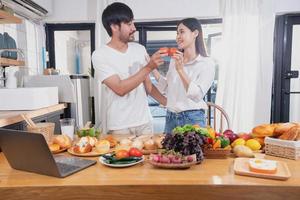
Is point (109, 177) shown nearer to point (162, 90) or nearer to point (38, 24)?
point (162, 90)

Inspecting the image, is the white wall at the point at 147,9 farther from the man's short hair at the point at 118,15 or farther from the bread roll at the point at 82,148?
the bread roll at the point at 82,148

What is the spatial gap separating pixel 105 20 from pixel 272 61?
2.04 m

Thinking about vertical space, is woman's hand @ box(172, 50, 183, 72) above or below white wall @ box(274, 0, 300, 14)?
below

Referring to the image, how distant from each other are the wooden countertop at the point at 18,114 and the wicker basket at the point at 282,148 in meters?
1.52

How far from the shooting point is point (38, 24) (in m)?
3.23

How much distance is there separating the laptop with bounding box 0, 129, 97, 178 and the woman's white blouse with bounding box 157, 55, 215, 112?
2.74 feet

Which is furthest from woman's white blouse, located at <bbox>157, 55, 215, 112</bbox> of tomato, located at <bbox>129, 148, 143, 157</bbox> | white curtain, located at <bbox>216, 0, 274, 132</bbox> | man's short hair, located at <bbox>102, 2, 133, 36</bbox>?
white curtain, located at <bbox>216, 0, 274, 132</bbox>

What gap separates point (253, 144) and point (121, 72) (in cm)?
→ 98

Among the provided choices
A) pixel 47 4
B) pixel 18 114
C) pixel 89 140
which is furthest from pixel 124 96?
pixel 47 4

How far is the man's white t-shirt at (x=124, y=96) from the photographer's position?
1.75m

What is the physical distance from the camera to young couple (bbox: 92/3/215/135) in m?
1.69

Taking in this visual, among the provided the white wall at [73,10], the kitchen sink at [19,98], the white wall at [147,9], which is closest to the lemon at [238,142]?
the kitchen sink at [19,98]

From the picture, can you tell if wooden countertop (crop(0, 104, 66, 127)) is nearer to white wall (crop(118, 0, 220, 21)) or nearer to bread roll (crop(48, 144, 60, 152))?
bread roll (crop(48, 144, 60, 152))

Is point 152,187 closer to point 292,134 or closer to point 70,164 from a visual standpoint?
point 70,164
